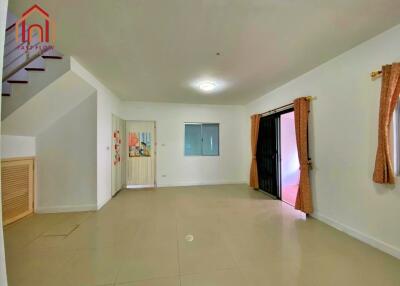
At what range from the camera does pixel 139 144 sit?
6047mm

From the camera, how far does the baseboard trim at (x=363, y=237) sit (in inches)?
93.0

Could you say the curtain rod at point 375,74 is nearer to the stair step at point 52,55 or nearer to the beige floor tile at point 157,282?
the beige floor tile at point 157,282

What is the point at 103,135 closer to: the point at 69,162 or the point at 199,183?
the point at 69,162

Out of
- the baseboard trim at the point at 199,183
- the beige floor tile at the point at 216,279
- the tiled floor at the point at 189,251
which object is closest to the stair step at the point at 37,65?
the tiled floor at the point at 189,251

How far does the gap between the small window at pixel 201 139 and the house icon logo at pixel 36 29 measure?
4186 mm

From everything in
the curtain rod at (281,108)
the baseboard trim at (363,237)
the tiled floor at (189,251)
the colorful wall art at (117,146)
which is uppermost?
the curtain rod at (281,108)

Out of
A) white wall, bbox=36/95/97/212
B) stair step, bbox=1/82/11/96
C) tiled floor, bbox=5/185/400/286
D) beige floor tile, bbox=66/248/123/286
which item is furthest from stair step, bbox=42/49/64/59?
beige floor tile, bbox=66/248/123/286

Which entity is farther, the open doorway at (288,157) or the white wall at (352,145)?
the open doorway at (288,157)

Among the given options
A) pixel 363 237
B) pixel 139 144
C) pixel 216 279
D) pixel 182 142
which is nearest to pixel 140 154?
pixel 139 144

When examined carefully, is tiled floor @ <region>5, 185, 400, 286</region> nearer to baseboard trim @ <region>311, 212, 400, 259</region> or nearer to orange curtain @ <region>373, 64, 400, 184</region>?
baseboard trim @ <region>311, 212, 400, 259</region>

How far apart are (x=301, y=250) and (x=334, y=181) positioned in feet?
4.26

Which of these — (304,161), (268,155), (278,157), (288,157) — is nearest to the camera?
(304,161)

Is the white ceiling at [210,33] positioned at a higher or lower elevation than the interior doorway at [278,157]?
higher

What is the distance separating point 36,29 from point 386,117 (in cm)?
429
